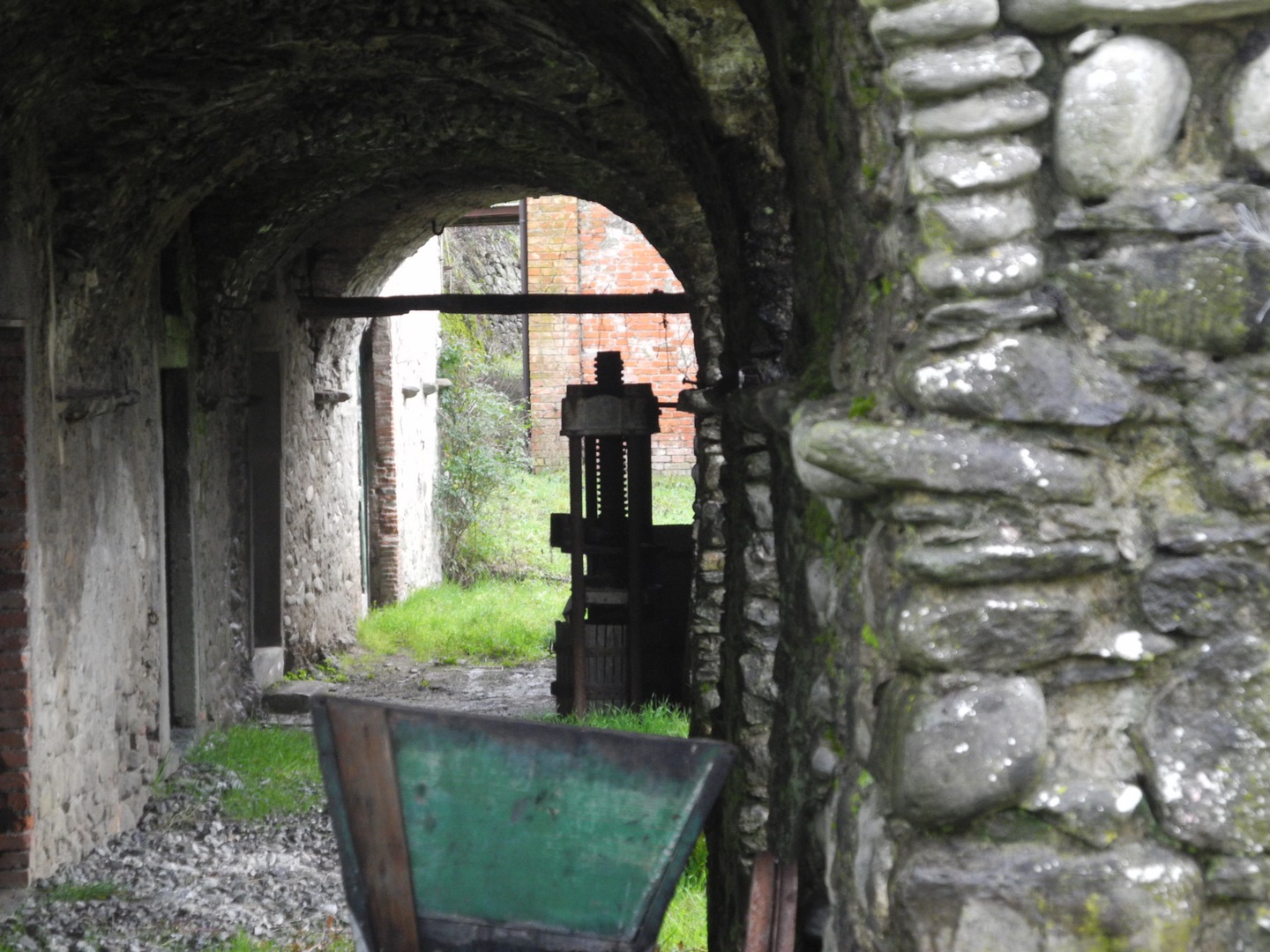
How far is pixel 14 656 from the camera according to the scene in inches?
191

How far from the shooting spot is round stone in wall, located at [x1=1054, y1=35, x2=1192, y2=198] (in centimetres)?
170

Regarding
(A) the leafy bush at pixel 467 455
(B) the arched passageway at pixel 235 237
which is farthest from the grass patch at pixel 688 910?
(A) the leafy bush at pixel 467 455

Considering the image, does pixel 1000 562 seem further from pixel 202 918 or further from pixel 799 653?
pixel 202 918

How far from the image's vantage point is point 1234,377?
171 centimetres

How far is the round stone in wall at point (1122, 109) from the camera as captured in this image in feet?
5.58

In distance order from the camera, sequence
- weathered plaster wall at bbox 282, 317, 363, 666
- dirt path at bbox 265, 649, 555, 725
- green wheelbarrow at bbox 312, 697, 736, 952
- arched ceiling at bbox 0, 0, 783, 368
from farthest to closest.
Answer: weathered plaster wall at bbox 282, 317, 363, 666 < dirt path at bbox 265, 649, 555, 725 < arched ceiling at bbox 0, 0, 783, 368 < green wheelbarrow at bbox 312, 697, 736, 952

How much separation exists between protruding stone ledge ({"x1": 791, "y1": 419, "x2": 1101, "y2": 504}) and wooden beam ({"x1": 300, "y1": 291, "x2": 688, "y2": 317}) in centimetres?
535

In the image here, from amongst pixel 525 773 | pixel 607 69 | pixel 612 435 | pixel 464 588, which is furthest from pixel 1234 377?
pixel 464 588

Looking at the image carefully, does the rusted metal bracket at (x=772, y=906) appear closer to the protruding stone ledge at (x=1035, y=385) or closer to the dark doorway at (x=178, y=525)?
the protruding stone ledge at (x=1035, y=385)

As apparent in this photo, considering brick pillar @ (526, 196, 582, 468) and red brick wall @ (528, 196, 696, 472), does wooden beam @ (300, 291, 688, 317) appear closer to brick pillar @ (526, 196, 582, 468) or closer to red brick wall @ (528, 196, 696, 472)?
brick pillar @ (526, 196, 582, 468)

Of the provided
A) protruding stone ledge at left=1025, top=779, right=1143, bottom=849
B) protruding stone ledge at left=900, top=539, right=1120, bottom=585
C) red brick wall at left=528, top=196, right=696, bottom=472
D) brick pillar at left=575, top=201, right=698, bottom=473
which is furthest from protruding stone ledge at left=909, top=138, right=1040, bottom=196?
red brick wall at left=528, top=196, right=696, bottom=472

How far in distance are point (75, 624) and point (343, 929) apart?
1.67 meters

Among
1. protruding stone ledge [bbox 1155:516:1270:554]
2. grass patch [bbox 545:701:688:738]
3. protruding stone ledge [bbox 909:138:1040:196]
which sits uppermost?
protruding stone ledge [bbox 909:138:1040:196]

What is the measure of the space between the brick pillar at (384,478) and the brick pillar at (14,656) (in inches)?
233
